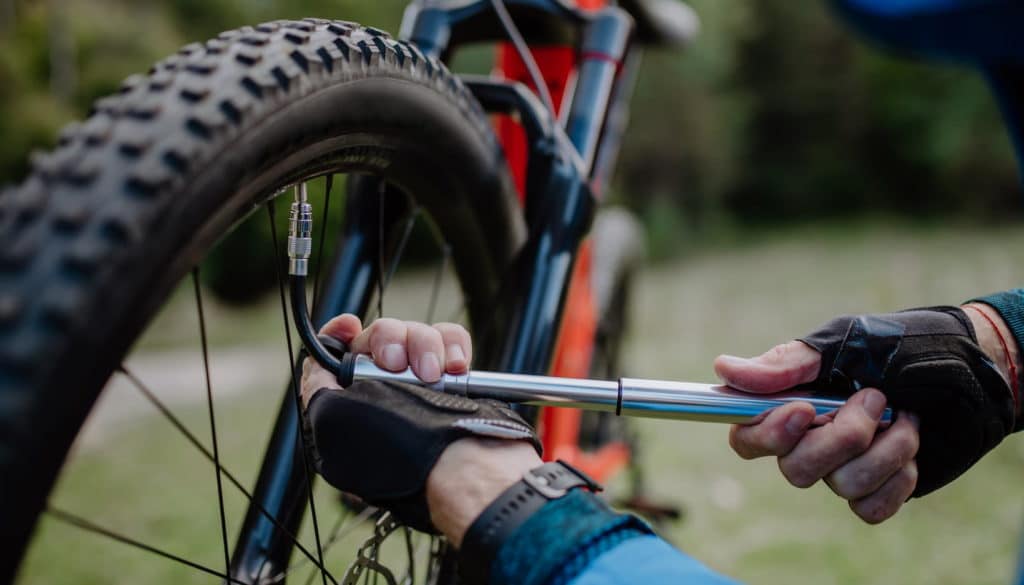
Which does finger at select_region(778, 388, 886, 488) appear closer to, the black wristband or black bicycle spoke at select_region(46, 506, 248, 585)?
the black wristband

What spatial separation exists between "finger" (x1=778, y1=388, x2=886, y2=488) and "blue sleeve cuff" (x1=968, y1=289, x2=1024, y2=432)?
0.21 metres

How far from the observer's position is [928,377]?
0.77 meters

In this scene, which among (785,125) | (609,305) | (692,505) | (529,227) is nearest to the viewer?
(529,227)

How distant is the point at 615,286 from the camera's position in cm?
218

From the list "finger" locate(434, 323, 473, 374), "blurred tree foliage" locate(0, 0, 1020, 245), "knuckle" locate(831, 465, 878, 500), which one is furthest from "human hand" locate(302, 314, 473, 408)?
"blurred tree foliage" locate(0, 0, 1020, 245)

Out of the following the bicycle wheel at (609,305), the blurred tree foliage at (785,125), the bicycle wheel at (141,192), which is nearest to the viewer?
the bicycle wheel at (141,192)

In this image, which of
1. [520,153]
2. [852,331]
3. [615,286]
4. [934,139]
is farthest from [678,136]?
[852,331]

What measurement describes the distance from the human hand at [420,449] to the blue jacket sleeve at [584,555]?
4cm

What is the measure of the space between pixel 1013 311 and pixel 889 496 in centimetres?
24

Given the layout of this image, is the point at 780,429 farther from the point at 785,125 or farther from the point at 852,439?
the point at 785,125

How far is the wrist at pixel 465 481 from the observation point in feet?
2.08

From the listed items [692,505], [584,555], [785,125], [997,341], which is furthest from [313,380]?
[785,125]

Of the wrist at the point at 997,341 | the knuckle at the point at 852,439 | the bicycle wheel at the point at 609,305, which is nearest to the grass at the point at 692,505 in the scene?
the bicycle wheel at the point at 609,305

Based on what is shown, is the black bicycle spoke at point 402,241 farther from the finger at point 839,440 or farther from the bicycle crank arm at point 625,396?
the finger at point 839,440
